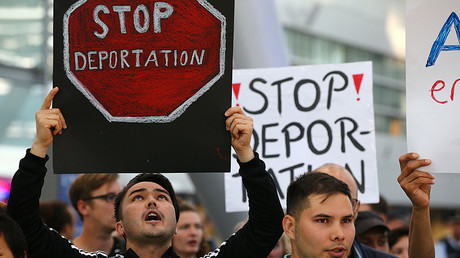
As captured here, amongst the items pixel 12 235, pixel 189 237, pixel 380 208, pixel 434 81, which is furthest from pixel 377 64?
pixel 12 235

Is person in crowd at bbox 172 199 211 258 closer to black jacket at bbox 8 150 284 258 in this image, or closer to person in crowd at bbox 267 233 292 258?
person in crowd at bbox 267 233 292 258

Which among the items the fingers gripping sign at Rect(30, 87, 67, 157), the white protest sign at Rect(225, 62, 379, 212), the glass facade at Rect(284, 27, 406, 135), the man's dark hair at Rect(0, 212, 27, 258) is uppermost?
the glass facade at Rect(284, 27, 406, 135)

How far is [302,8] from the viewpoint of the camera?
34.1 m

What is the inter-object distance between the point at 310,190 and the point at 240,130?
41 centimetres

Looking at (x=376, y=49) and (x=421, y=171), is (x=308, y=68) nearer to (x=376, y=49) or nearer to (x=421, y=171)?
(x=421, y=171)

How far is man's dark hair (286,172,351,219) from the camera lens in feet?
10.7

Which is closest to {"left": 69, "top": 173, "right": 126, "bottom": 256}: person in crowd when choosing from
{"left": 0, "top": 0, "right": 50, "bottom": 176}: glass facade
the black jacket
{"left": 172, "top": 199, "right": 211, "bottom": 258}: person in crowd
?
{"left": 172, "top": 199, "right": 211, "bottom": 258}: person in crowd

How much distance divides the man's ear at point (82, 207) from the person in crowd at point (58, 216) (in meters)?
0.09

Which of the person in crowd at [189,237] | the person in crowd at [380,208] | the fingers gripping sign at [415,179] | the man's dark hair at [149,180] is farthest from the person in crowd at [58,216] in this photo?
the fingers gripping sign at [415,179]

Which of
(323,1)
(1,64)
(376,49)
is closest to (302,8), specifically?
(323,1)

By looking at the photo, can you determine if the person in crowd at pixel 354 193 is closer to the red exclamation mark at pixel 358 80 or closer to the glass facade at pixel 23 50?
the red exclamation mark at pixel 358 80

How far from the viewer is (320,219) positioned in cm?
320

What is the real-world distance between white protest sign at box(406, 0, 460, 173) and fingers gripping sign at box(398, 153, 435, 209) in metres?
0.05

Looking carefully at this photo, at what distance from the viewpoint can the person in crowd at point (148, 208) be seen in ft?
10.1
